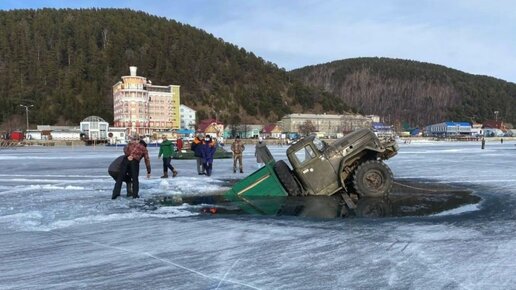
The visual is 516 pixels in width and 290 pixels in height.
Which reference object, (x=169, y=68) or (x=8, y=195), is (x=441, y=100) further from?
(x=8, y=195)

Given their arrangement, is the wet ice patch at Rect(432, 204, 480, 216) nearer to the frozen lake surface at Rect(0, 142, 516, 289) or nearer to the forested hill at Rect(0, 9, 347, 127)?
the frozen lake surface at Rect(0, 142, 516, 289)

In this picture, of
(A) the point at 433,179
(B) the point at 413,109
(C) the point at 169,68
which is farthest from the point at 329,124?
(A) the point at 433,179

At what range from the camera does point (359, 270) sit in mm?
5113

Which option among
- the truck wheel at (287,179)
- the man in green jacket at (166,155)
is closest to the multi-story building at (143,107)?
the man in green jacket at (166,155)

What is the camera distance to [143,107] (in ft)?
366

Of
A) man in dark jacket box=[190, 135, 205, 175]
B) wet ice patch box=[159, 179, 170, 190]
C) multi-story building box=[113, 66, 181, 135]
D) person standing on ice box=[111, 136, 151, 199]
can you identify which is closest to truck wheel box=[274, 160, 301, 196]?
person standing on ice box=[111, 136, 151, 199]

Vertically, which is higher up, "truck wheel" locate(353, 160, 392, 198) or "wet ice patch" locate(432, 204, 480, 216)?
"truck wheel" locate(353, 160, 392, 198)

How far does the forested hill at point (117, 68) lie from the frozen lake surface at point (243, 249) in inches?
5125

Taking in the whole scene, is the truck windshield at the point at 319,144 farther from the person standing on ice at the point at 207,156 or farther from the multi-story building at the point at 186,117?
the multi-story building at the point at 186,117

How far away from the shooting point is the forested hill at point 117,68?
138m

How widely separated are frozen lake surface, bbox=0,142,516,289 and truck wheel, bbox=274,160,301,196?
2072 mm

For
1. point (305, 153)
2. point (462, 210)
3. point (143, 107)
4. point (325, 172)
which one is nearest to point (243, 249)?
point (305, 153)

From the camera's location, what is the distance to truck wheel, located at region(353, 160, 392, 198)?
34.3ft

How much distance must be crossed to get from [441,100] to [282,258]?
207 meters
